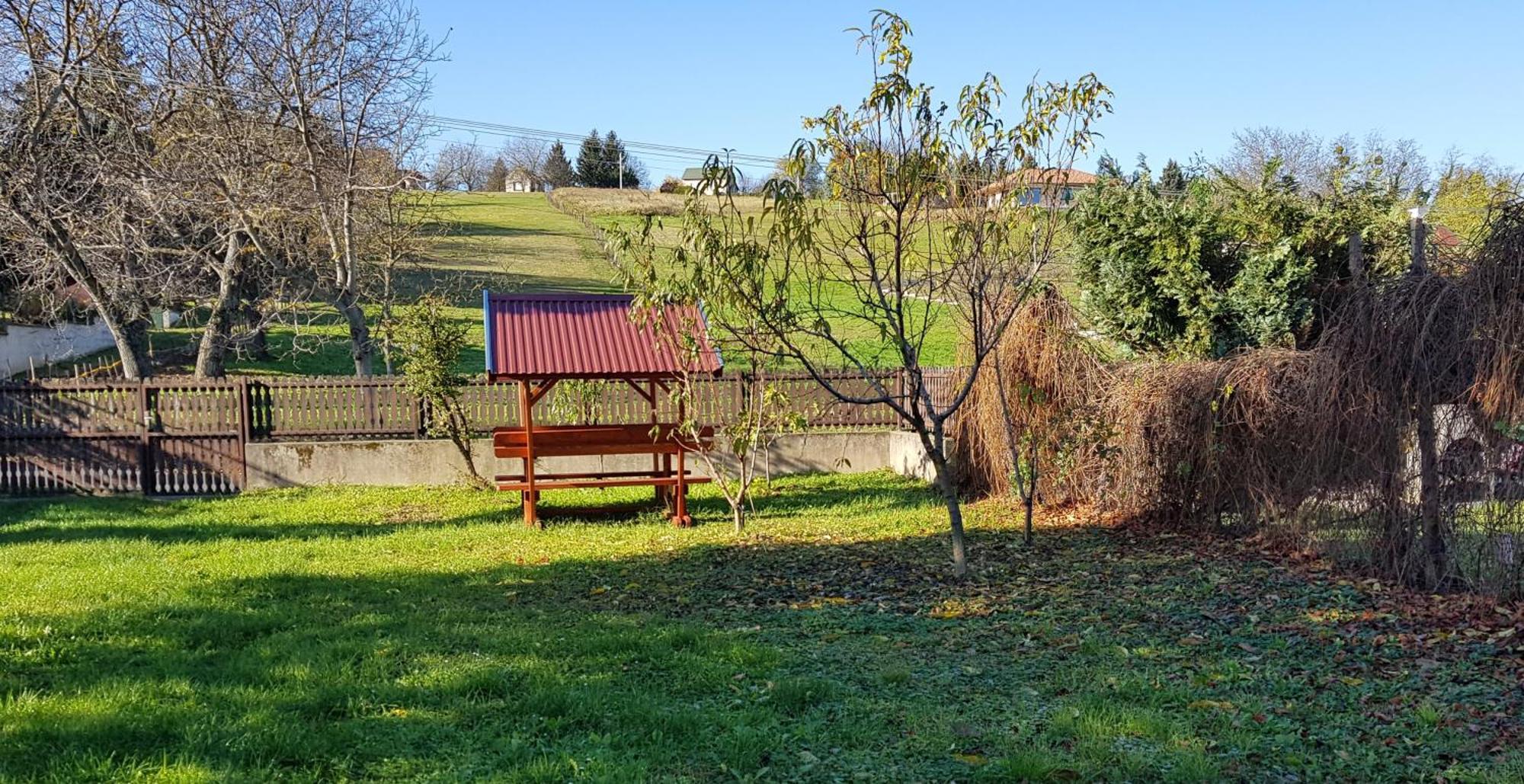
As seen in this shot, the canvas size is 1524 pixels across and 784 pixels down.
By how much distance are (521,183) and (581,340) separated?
244ft

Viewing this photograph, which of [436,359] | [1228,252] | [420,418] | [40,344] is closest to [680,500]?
[436,359]

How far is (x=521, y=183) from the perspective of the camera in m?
81.7

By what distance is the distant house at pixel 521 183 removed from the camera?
74.9 meters

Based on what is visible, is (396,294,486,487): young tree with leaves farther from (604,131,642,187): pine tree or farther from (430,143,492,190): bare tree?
(604,131,642,187): pine tree

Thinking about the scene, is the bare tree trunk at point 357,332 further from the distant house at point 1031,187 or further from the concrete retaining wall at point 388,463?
the distant house at point 1031,187

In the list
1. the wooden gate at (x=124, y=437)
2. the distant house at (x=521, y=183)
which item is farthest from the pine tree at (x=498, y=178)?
the wooden gate at (x=124, y=437)

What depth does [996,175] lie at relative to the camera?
309 inches

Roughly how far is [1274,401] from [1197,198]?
6.16 metres

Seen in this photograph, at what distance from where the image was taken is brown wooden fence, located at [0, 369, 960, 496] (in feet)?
44.5

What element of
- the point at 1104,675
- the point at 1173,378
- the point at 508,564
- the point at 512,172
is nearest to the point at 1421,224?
the point at 1173,378

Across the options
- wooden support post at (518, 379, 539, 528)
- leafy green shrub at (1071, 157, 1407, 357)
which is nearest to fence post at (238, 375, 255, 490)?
wooden support post at (518, 379, 539, 528)

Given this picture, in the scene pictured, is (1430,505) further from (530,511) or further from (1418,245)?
(530,511)

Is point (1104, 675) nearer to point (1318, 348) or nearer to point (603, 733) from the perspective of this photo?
point (603, 733)

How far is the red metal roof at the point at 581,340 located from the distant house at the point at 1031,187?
3.39 m
